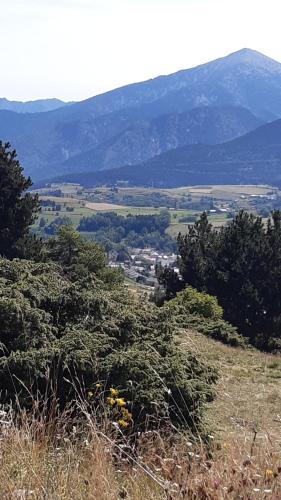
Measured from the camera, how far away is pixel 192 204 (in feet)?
539

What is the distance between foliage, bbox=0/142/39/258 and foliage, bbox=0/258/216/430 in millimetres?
15618

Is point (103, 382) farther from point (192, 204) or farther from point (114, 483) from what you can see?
point (192, 204)

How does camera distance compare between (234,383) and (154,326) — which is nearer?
→ (154,326)

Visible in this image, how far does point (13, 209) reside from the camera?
22.8m

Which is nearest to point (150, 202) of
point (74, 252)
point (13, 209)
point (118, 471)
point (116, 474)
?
point (74, 252)

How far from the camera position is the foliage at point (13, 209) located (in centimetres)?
2253

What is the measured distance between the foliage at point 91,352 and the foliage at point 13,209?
15618mm

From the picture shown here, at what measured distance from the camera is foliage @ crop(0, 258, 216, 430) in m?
5.23

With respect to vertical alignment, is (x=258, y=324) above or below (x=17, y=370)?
below

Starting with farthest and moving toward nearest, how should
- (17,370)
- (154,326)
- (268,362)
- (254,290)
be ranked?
(254,290) < (268,362) < (154,326) < (17,370)

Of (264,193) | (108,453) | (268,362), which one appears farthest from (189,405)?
(264,193)

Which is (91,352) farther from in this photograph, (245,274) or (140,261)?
(140,261)

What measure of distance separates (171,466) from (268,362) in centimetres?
1015

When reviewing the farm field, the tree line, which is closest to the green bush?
the tree line
